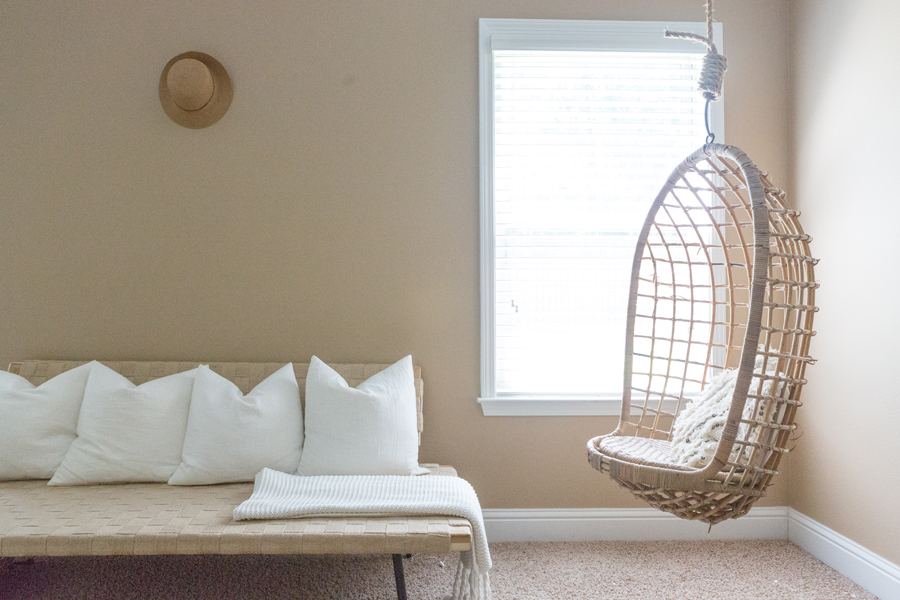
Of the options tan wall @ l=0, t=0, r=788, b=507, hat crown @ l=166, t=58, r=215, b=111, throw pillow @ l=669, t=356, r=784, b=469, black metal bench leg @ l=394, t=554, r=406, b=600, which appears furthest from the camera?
Answer: tan wall @ l=0, t=0, r=788, b=507

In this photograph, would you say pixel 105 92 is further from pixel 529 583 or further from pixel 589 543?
pixel 589 543

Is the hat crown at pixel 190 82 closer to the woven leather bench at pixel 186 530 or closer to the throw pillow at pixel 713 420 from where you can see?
the woven leather bench at pixel 186 530

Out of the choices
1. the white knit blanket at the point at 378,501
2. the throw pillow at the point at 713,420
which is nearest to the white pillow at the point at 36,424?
the white knit blanket at the point at 378,501

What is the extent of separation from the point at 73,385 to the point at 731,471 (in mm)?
2472

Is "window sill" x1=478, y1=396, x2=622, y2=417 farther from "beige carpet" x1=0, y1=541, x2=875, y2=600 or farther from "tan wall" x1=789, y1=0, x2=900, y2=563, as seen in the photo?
"tan wall" x1=789, y1=0, x2=900, y2=563

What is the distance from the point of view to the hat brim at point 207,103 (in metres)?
2.78

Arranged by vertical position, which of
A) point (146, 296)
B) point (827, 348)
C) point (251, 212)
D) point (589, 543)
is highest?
point (251, 212)

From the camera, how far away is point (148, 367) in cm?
270

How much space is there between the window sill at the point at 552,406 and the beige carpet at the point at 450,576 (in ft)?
1.93

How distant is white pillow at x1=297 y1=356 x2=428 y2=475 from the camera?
237cm

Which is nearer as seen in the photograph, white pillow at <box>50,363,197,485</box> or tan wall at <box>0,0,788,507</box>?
white pillow at <box>50,363,197,485</box>

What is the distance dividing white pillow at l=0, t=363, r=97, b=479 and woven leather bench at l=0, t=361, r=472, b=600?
7.9 inches

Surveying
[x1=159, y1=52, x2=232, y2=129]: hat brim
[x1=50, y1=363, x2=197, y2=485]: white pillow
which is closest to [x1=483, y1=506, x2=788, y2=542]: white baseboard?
[x1=50, y1=363, x2=197, y2=485]: white pillow

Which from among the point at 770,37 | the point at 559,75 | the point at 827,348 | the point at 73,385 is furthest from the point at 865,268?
the point at 73,385
